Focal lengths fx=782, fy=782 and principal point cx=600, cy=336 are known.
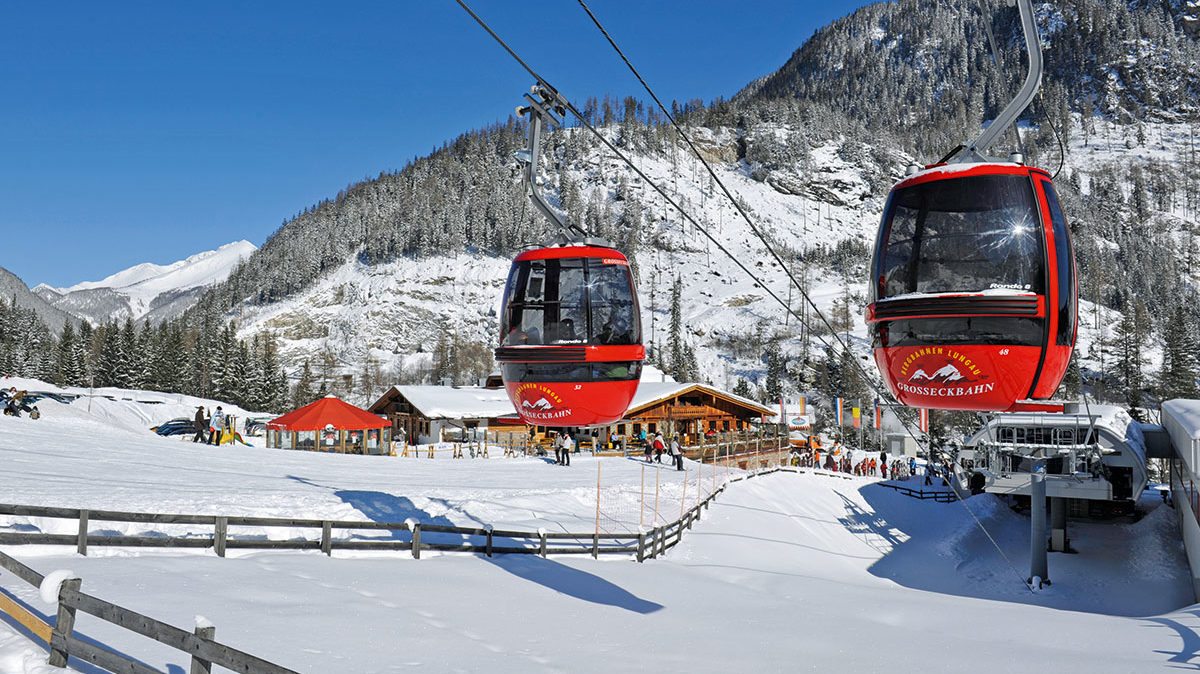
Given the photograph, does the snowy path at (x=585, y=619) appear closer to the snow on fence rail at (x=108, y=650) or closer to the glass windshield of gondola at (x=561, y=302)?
the snow on fence rail at (x=108, y=650)

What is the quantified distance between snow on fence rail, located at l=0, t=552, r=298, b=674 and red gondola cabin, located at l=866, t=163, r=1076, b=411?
17.8ft

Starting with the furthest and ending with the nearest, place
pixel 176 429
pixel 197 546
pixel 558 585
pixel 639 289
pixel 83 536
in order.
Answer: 1. pixel 639 289
2. pixel 176 429
3. pixel 558 585
4. pixel 197 546
5. pixel 83 536

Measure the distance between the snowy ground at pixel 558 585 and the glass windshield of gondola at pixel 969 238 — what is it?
516 centimetres

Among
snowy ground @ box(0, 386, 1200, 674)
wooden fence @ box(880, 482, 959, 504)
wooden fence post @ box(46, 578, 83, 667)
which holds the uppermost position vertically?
wooden fence post @ box(46, 578, 83, 667)

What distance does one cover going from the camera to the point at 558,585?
1405cm

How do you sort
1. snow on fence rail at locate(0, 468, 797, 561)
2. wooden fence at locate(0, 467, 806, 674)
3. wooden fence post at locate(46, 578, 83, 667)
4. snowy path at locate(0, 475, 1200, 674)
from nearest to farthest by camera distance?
wooden fence at locate(0, 467, 806, 674) < wooden fence post at locate(46, 578, 83, 667) < snowy path at locate(0, 475, 1200, 674) < snow on fence rail at locate(0, 468, 797, 561)

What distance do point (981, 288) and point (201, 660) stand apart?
6.46 meters

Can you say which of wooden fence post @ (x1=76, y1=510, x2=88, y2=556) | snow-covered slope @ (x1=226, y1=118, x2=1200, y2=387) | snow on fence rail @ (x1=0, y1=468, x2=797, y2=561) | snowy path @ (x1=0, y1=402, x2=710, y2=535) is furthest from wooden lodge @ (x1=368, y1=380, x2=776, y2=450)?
snow-covered slope @ (x1=226, y1=118, x2=1200, y2=387)

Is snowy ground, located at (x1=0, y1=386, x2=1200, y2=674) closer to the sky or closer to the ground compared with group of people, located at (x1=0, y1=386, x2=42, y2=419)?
closer to the ground

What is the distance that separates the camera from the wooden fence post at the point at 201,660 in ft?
16.9

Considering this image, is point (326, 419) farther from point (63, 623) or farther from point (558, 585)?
point (63, 623)

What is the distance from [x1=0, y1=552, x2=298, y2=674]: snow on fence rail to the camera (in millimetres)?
4941

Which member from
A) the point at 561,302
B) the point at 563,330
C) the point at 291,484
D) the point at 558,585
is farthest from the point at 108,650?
the point at 291,484

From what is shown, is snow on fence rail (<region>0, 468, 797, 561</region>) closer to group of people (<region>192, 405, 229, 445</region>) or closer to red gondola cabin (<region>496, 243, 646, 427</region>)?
red gondola cabin (<region>496, 243, 646, 427</region>)
